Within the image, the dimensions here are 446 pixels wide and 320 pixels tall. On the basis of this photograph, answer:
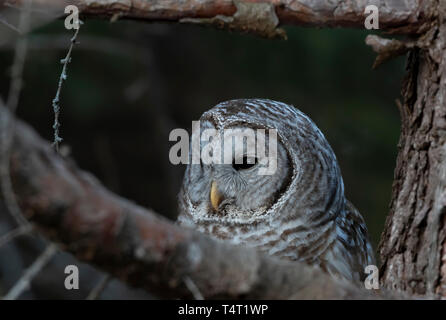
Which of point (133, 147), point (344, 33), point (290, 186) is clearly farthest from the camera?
point (133, 147)

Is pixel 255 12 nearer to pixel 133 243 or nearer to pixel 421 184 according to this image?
pixel 421 184

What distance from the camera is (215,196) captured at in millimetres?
2734

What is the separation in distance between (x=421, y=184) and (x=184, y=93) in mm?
3350

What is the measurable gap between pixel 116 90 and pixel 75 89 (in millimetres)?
413

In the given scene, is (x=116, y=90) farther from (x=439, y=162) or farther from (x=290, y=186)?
(x=439, y=162)

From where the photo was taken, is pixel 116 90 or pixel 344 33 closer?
pixel 344 33

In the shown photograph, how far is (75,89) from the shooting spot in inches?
181

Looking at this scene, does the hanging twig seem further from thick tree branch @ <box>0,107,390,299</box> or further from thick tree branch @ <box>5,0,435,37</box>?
thick tree branch @ <box>5,0,435,37</box>

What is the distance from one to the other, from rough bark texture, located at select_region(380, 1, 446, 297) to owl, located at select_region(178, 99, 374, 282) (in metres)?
0.38

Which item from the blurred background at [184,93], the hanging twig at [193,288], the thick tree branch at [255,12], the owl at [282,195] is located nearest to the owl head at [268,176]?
the owl at [282,195]

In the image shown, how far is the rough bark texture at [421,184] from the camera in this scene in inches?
82.7

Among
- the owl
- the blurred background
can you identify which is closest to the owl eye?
the owl

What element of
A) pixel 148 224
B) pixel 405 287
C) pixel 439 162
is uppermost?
pixel 439 162
